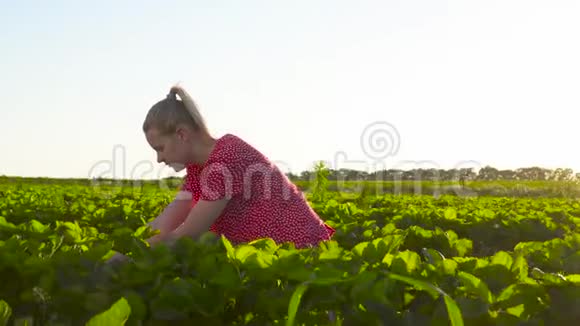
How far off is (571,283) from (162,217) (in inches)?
124

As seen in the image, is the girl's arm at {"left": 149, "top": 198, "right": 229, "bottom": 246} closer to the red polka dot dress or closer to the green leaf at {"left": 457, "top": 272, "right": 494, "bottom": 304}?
the red polka dot dress

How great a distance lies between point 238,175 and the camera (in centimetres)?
448

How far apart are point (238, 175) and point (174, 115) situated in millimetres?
587

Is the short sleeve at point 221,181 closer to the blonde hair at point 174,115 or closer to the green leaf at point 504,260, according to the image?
the blonde hair at point 174,115

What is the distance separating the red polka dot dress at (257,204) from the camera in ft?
14.8

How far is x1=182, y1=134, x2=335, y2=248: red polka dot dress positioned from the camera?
4.52 meters

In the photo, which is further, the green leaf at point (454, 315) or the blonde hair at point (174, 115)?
the blonde hair at point (174, 115)

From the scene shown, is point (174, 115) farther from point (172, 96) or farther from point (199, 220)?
point (199, 220)

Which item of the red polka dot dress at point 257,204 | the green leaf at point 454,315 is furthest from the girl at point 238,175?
the green leaf at point 454,315

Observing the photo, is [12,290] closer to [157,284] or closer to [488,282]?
[157,284]

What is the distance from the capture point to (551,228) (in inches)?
285

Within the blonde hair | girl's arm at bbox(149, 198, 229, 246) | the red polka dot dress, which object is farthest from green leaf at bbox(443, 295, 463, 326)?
the blonde hair

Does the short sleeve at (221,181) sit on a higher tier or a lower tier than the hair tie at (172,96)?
lower

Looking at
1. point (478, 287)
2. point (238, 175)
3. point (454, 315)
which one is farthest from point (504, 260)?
point (238, 175)
